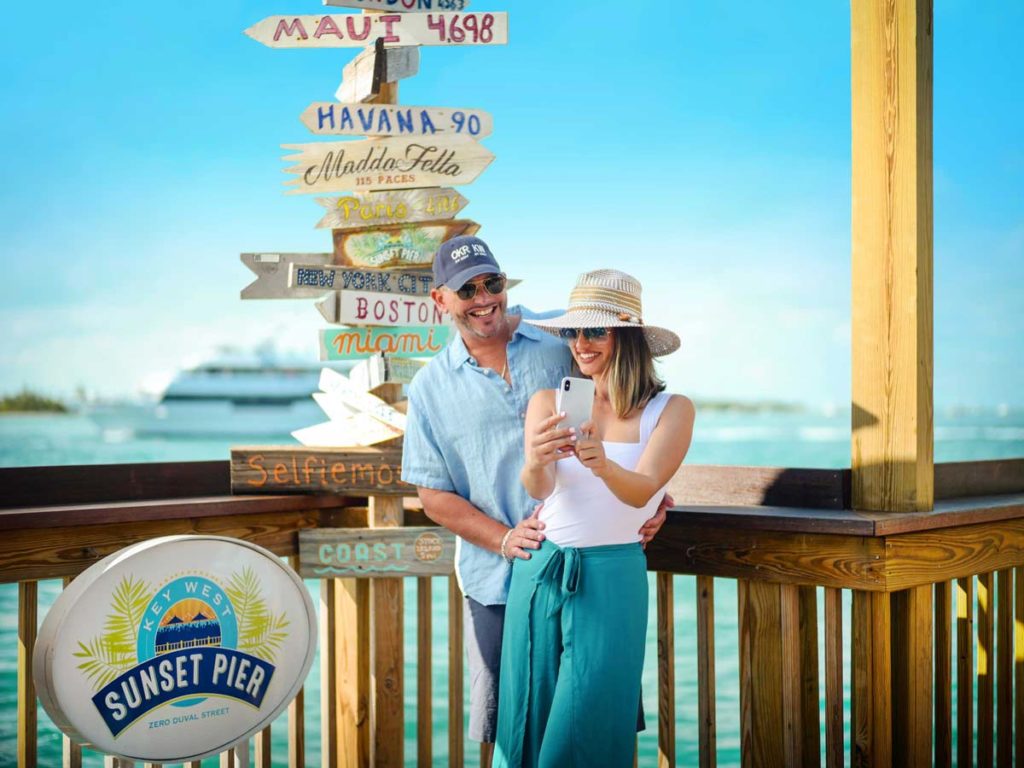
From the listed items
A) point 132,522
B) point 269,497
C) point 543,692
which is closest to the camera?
point 543,692

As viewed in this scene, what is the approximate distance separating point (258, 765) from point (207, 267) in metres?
45.2

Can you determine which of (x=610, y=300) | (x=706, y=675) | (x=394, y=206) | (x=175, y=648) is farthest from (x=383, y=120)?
(x=706, y=675)

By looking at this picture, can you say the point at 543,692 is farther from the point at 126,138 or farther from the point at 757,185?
the point at 126,138

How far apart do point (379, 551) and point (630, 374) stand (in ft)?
3.69

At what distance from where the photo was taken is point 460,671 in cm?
312

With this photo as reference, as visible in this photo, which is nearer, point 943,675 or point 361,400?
point 943,675

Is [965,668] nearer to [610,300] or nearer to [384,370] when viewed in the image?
[610,300]

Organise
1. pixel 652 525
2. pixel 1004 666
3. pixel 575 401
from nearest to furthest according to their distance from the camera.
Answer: pixel 575 401 → pixel 652 525 → pixel 1004 666

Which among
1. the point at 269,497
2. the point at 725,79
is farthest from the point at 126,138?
the point at 269,497

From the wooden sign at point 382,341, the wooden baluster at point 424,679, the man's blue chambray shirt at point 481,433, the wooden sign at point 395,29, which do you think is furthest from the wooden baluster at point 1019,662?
the wooden sign at point 395,29

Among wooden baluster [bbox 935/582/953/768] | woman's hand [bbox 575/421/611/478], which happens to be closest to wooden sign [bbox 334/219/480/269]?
woman's hand [bbox 575/421/611/478]

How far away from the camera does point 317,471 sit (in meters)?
3.14

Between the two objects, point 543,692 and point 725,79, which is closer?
point 543,692

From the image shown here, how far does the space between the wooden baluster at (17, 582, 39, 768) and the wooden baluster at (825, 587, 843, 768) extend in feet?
6.45
